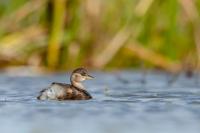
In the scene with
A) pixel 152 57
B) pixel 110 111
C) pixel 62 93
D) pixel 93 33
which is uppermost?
pixel 93 33

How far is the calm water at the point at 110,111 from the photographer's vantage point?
7570 millimetres

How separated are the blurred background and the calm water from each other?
4.82ft

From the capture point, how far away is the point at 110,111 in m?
8.48

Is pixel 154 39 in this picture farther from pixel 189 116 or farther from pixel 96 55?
pixel 189 116

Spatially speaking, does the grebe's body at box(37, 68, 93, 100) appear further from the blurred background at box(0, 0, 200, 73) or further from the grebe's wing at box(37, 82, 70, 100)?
the blurred background at box(0, 0, 200, 73)

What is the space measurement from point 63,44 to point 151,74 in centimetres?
178

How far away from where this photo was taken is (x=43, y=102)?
363 inches

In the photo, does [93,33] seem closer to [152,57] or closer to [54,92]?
[152,57]

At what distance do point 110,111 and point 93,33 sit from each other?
17.8 ft

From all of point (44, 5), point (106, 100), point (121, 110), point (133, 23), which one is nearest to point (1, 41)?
point (44, 5)

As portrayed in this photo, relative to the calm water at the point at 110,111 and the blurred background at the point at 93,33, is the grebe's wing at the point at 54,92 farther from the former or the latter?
the blurred background at the point at 93,33

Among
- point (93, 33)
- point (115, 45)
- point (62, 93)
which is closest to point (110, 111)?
point (62, 93)

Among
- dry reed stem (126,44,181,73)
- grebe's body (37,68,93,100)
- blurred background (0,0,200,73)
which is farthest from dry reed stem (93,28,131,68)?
grebe's body (37,68,93,100)

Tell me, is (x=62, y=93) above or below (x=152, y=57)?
below
